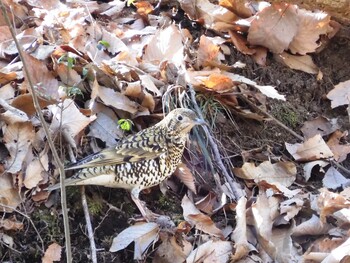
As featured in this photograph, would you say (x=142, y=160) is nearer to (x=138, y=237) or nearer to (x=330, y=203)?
(x=138, y=237)

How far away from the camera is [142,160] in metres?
4.56

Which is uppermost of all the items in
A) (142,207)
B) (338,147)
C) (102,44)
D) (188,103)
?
(102,44)

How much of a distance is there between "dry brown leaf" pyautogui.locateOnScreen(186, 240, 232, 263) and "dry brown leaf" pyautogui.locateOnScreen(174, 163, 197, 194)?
0.55 m

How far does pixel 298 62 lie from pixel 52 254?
3.02 m

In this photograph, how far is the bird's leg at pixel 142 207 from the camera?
14.3 feet

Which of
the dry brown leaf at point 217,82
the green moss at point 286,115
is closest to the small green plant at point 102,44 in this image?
the dry brown leaf at point 217,82

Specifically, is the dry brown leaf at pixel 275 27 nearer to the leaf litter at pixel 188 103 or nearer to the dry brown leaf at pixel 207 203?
the leaf litter at pixel 188 103

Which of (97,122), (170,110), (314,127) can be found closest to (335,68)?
(314,127)

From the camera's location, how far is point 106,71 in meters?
5.07

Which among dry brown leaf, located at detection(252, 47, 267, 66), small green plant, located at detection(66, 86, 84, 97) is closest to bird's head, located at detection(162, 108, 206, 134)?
small green plant, located at detection(66, 86, 84, 97)

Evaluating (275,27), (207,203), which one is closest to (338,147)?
(275,27)

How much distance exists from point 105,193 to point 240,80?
1532mm

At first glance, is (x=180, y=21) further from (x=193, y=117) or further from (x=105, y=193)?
(x=105, y=193)

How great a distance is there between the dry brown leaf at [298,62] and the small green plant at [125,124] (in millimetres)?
1771
